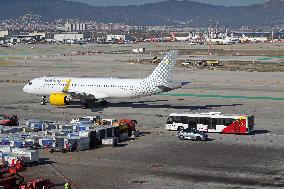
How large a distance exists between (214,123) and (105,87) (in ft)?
80.2

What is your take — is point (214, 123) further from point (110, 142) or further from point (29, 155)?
point (29, 155)

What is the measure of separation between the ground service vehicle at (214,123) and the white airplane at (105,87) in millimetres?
14276

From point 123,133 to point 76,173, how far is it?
58.7 feet

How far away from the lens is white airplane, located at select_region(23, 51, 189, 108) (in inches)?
3580

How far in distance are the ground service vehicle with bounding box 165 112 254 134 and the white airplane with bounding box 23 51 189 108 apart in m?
14.3

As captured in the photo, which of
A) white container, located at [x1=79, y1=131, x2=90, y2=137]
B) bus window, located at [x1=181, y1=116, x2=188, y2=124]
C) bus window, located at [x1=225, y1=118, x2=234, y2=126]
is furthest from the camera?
bus window, located at [x1=181, y1=116, x2=188, y2=124]

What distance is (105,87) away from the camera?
9406cm

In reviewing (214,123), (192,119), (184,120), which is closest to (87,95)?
(184,120)

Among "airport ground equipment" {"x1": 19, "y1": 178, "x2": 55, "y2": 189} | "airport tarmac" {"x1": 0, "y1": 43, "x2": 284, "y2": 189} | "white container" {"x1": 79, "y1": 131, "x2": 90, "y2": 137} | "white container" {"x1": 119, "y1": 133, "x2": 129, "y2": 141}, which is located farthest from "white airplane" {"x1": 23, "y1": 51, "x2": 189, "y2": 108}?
"airport ground equipment" {"x1": 19, "y1": 178, "x2": 55, "y2": 189}

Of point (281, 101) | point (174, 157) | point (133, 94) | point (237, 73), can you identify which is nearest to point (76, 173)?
point (174, 157)

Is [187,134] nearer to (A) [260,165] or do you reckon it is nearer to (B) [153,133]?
(B) [153,133]

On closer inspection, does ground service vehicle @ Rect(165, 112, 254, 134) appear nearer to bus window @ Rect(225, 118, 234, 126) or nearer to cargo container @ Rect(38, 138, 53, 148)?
bus window @ Rect(225, 118, 234, 126)

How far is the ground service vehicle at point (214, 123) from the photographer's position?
73.9 metres

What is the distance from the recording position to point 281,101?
106 meters
